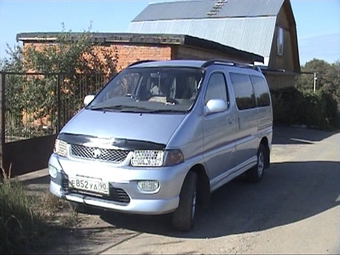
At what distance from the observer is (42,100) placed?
984cm

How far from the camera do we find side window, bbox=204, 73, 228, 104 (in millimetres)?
6254

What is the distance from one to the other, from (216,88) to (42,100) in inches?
189

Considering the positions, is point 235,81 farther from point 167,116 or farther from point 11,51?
point 11,51

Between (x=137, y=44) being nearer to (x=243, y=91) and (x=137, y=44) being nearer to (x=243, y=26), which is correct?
(x=243, y=91)

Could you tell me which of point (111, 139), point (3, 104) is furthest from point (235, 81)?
point (3, 104)

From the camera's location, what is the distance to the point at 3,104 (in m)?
7.13

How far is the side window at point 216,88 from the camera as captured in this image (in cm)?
625

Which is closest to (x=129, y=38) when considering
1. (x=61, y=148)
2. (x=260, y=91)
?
(x=260, y=91)

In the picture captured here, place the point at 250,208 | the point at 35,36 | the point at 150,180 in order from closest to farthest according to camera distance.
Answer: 1. the point at 150,180
2. the point at 250,208
3. the point at 35,36

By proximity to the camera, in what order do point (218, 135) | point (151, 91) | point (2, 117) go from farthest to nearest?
point (2, 117), point (151, 91), point (218, 135)

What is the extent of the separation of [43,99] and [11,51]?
7.61 ft

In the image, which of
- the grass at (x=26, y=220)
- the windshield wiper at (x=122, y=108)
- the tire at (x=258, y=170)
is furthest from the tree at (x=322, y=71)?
the grass at (x=26, y=220)

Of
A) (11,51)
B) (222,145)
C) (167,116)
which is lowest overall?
(222,145)

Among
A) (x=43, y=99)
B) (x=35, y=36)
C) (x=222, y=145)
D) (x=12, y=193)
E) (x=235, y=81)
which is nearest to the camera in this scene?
(x=12, y=193)
